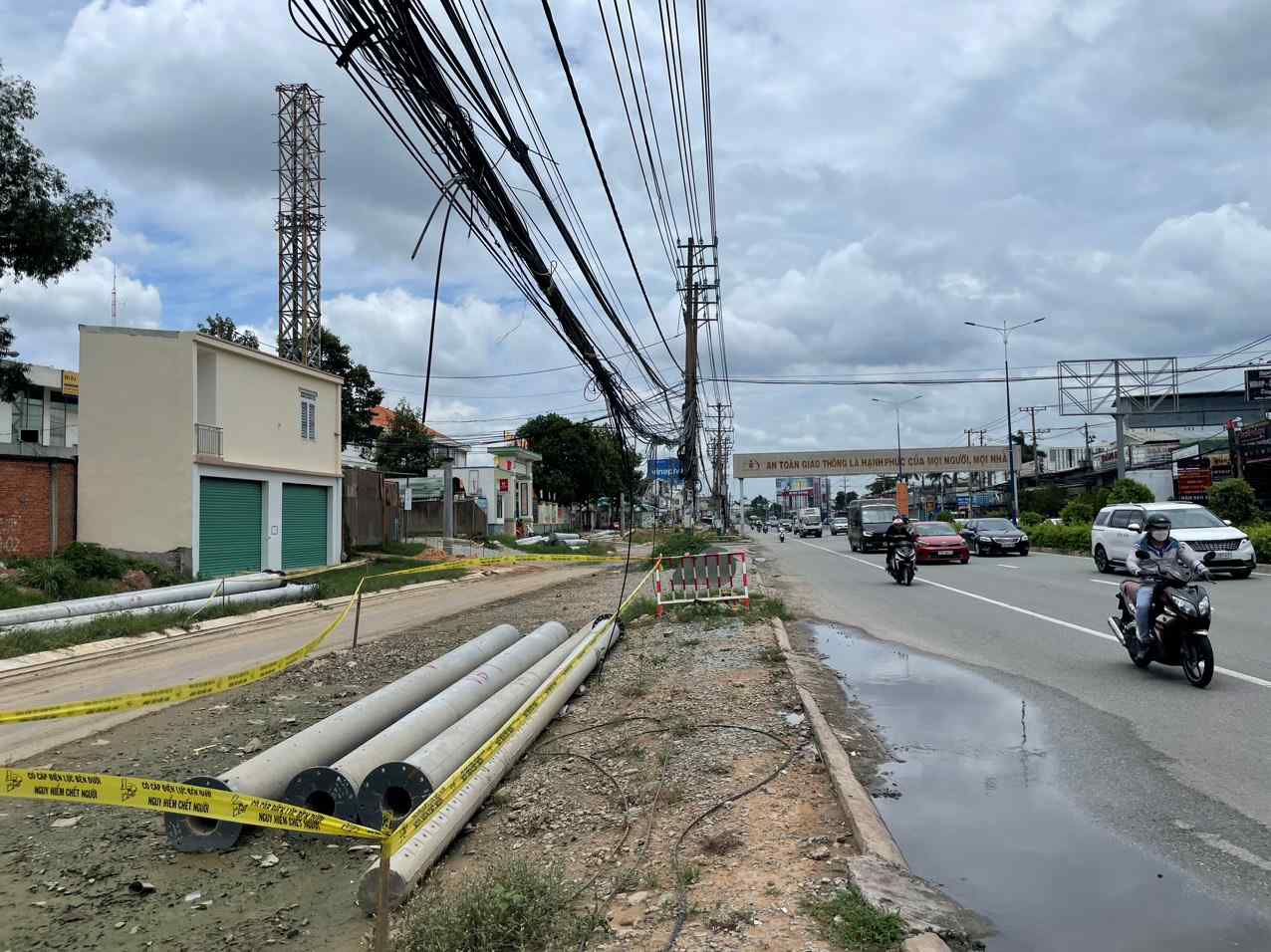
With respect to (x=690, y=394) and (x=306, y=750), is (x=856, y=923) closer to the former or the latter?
(x=306, y=750)

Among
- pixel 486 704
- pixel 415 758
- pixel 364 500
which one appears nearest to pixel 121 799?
pixel 415 758

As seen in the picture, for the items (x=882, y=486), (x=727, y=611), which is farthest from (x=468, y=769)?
(x=882, y=486)

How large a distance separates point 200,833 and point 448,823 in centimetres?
146

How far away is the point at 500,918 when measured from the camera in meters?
3.69

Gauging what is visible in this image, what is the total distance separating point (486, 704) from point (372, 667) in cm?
462

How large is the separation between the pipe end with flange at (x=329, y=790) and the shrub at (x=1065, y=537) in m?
31.0

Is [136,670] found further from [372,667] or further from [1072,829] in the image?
[1072,829]

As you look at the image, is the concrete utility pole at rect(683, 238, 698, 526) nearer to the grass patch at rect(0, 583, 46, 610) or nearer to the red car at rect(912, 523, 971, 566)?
the red car at rect(912, 523, 971, 566)

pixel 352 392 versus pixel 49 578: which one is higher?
pixel 352 392

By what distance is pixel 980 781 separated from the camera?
5.94m

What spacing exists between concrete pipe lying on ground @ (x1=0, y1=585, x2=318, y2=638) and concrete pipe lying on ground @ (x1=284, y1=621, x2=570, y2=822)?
9.30 meters

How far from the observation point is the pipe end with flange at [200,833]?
514 cm

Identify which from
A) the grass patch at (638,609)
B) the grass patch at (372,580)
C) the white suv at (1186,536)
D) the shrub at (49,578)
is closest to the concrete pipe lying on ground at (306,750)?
the grass patch at (638,609)

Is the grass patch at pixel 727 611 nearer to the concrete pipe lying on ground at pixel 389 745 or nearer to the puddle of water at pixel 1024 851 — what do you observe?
the concrete pipe lying on ground at pixel 389 745
